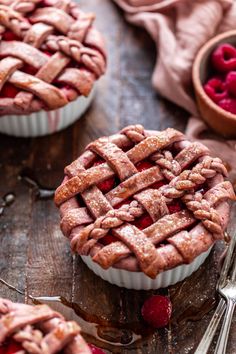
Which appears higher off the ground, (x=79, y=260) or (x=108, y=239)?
(x=108, y=239)

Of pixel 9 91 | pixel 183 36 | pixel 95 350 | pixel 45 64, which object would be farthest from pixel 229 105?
pixel 95 350

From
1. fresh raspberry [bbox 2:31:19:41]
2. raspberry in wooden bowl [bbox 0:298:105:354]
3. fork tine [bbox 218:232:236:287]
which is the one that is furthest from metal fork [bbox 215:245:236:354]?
fresh raspberry [bbox 2:31:19:41]

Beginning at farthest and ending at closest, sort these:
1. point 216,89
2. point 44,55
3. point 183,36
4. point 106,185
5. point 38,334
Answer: point 183,36 → point 216,89 → point 44,55 → point 106,185 → point 38,334

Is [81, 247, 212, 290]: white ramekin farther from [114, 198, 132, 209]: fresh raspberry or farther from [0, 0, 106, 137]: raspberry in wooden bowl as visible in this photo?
[0, 0, 106, 137]: raspberry in wooden bowl

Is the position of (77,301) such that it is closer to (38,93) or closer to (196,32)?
(38,93)

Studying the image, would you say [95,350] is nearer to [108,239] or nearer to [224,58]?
[108,239]

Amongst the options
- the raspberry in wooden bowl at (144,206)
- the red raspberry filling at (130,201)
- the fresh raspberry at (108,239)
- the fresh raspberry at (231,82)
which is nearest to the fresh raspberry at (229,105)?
the fresh raspberry at (231,82)

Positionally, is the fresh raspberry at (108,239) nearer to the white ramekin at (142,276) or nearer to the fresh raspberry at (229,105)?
the white ramekin at (142,276)
